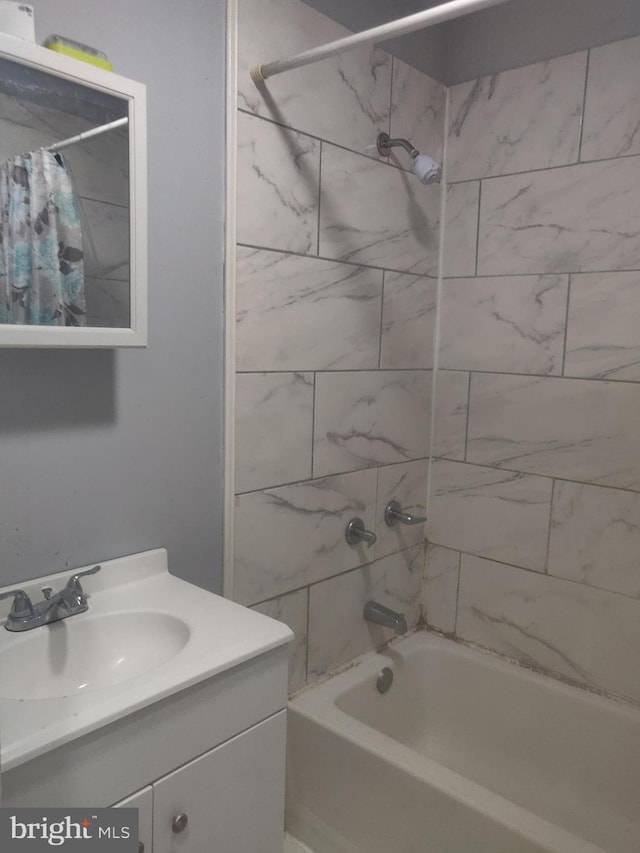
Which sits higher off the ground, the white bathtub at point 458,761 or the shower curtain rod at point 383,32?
the shower curtain rod at point 383,32

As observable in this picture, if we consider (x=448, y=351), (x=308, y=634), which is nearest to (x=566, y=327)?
(x=448, y=351)

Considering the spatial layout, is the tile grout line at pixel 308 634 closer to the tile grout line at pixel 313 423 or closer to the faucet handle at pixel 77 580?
the tile grout line at pixel 313 423

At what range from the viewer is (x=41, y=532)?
133cm

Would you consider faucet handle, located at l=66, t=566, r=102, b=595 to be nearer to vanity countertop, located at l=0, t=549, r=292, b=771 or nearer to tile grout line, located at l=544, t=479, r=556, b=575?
vanity countertop, located at l=0, t=549, r=292, b=771

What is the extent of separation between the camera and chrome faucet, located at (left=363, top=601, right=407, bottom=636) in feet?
6.68

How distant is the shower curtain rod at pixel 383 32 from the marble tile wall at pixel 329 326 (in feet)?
0.22

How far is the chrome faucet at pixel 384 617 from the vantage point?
2.04 metres

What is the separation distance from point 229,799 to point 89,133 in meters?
1.30

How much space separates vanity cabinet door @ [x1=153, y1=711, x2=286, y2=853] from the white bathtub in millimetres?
371

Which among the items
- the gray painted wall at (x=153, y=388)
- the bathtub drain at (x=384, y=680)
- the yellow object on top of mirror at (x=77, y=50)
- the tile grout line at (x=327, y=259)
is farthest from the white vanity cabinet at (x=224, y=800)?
the yellow object on top of mirror at (x=77, y=50)

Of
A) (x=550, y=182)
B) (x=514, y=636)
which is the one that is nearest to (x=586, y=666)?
(x=514, y=636)

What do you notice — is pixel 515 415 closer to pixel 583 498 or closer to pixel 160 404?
pixel 583 498

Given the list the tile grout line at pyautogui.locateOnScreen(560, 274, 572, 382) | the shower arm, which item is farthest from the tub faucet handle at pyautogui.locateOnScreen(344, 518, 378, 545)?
the shower arm

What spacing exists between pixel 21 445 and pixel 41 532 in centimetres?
19
